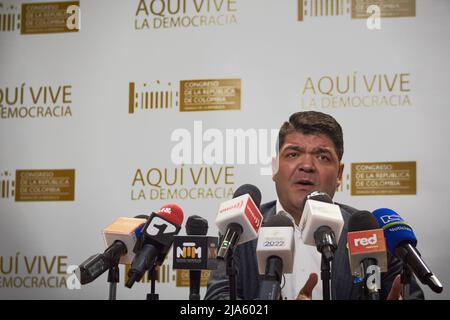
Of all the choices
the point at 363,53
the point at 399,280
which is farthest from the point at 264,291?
the point at 363,53

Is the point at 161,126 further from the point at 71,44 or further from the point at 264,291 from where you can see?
the point at 264,291

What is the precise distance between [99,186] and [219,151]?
0.85 m

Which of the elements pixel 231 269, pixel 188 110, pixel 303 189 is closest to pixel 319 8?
pixel 188 110

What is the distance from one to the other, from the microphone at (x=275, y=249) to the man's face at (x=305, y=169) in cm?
149

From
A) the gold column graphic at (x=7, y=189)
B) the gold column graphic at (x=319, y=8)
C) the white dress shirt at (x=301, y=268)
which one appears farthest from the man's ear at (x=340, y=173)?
the gold column graphic at (x=7, y=189)

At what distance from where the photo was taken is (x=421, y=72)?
4.46 metres

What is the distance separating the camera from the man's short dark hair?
4.12 m

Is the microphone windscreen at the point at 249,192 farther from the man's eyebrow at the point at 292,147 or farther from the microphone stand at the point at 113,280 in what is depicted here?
the man's eyebrow at the point at 292,147

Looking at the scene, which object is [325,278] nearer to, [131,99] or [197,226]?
[197,226]

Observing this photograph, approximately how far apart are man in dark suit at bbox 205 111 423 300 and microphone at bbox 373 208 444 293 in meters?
0.82

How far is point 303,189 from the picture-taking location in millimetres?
3992

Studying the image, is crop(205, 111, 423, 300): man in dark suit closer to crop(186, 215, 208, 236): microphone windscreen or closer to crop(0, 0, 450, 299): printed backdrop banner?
crop(0, 0, 450, 299): printed backdrop banner

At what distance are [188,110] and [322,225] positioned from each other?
2.52 meters

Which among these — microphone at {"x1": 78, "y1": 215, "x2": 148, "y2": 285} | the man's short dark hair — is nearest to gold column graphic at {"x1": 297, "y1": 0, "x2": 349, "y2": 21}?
the man's short dark hair
